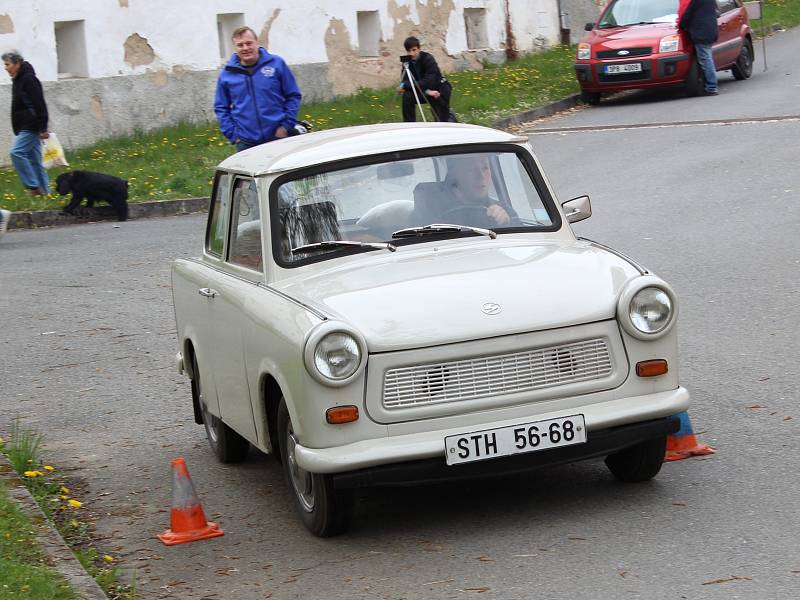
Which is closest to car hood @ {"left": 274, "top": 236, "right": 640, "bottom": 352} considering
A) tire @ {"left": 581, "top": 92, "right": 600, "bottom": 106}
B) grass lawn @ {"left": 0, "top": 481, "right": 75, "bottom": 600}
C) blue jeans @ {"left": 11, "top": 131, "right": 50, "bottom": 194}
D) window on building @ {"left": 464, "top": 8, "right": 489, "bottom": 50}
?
grass lawn @ {"left": 0, "top": 481, "right": 75, "bottom": 600}

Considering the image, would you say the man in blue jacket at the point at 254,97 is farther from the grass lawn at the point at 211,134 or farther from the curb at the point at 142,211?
the grass lawn at the point at 211,134

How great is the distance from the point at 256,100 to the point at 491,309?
6.81 meters

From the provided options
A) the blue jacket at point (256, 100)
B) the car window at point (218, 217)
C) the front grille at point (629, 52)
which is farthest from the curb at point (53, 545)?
the front grille at point (629, 52)

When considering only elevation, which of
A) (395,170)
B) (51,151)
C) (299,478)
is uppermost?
(51,151)

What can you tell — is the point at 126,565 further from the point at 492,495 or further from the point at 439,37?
→ the point at 439,37

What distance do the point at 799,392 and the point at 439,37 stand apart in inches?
923

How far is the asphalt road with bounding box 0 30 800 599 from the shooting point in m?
5.29

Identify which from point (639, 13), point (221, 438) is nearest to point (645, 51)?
point (639, 13)

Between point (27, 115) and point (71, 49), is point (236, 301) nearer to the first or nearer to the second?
point (27, 115)

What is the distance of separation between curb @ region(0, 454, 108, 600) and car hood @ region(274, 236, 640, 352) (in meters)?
1.38

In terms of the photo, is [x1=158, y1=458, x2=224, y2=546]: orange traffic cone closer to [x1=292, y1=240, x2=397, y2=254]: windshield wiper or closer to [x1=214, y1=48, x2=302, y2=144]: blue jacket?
[x1=292, y1=240, x2=397, y2=254]: windshield wiper

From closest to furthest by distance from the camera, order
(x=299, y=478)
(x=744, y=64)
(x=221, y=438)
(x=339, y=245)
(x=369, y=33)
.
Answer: (x=299, y=478) < (x=339, y=245) < (x=221, y=438) < (x=744, y=64) < (x=369, y=33)

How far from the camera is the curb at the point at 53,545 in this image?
209 inches

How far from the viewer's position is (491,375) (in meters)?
5.68
